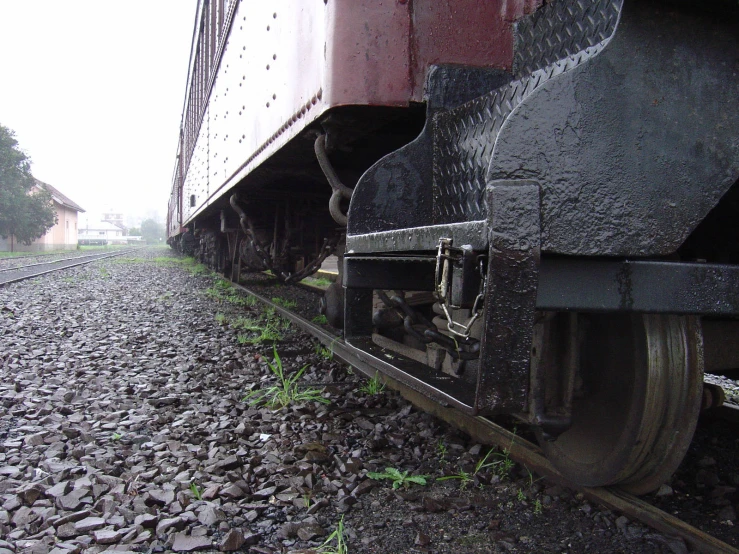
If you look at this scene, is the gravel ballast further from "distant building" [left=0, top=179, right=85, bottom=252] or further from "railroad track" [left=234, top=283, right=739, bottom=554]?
"distant building" [left=0, top=179, right=85, bottom=252]

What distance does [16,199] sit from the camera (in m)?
35.3

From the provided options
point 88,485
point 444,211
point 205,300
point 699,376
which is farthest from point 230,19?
point 699,376

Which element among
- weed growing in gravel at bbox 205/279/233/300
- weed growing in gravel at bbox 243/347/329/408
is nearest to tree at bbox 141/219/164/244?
weed growing in gravel at bbox 205/279/233/300

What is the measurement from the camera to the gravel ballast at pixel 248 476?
1.62 metres

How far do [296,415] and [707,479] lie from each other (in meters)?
1.70

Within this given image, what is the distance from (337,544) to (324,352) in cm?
240

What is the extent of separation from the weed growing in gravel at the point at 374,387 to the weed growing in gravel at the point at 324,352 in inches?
30.1

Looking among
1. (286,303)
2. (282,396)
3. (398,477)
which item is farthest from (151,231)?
(398,477)

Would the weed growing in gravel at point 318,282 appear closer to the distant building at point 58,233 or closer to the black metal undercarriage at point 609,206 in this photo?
the black metal undercarriage at point 609,206

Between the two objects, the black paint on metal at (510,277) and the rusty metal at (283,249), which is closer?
the black paint on metal at (510,277)

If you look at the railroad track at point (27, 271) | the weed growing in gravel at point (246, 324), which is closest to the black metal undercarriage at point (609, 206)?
the weed growing in gravel at point (246, 324)

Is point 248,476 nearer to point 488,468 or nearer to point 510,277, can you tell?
point 488,468

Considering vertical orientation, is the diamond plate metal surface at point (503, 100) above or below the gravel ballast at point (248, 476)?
above

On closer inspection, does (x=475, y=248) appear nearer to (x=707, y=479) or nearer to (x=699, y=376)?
(x=699, y=376)
